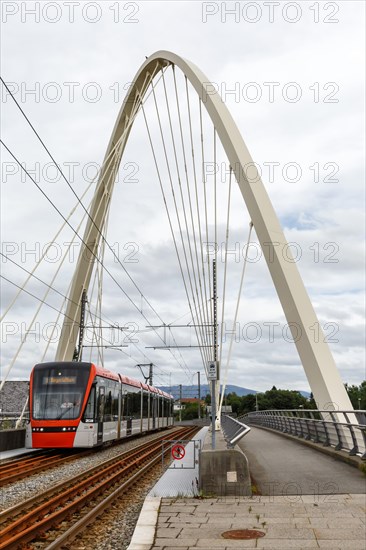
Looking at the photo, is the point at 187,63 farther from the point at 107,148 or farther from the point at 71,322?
the point at 71,322

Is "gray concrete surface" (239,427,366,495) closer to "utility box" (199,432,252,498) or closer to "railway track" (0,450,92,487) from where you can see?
"utility box" (199,432,252,498)

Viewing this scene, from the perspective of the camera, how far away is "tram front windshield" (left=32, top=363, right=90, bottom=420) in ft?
63.6

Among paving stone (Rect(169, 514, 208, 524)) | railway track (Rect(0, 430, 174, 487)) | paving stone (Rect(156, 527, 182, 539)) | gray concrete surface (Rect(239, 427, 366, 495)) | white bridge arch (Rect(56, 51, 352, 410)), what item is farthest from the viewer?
white bridge arch (Rect(56, 51, 352, 410))

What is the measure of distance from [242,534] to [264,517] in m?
0.93

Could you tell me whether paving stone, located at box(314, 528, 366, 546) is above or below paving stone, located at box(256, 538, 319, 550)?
above

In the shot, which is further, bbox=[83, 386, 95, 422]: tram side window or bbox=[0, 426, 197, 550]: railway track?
bbox=[83, 386, 95, 422]: tram side window

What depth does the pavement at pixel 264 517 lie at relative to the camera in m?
6.57

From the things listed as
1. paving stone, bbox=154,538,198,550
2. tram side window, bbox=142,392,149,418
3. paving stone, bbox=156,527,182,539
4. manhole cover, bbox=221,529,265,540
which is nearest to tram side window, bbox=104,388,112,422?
tram side window, bbox=142,392,149,418

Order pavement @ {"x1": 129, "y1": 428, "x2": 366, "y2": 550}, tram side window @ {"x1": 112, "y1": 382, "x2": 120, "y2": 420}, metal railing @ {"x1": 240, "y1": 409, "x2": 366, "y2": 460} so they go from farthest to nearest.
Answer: tram side window @ {"x1": 112, "y1": 382, "x2": 120, "y2": 420} → metal railing @ {"x1": 240, "y1": 409, "x2": 366, "y2": 460} → pavement @ {"x1": 129, "y1": 428, "x2": 366, "y2": 550}

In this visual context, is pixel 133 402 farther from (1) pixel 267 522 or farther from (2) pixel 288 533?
(2) pixel 288 533

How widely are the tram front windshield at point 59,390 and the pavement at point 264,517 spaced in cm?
864

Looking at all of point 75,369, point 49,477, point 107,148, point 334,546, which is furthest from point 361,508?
point 107,148

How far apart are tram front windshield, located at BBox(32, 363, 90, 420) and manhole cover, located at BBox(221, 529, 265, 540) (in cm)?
1286

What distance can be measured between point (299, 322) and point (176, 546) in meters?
9.28
